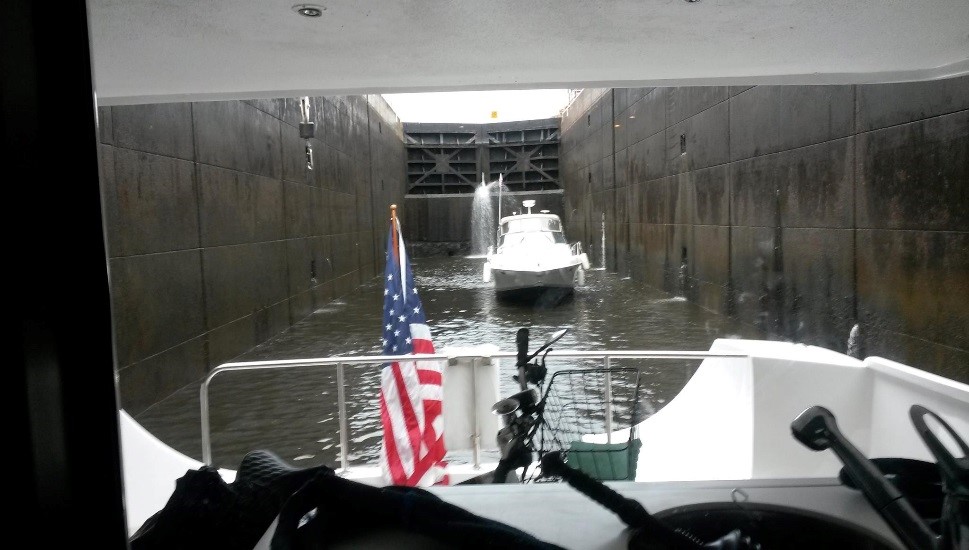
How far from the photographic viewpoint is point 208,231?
7.55 metres

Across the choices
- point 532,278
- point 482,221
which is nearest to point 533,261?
point 532,278

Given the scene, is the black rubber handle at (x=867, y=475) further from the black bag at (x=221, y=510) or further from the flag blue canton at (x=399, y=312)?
the flag blue canton at (x=399, y=312)

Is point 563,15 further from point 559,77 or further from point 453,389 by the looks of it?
point 453,389

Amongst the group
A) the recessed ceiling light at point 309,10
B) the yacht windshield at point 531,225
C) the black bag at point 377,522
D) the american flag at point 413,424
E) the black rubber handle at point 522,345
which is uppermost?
the recessed ceiling light at point 309,10

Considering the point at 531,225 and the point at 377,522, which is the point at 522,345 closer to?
the point at 377,522

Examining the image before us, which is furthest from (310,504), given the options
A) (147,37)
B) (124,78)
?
(124,78)

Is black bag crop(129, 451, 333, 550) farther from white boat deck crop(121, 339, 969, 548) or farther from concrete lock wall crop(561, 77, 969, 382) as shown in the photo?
concrete lock wall crop(561, 77, 969, 382)

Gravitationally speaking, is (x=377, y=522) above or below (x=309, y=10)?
below

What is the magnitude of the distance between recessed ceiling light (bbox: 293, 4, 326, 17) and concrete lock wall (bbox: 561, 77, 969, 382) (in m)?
4.60

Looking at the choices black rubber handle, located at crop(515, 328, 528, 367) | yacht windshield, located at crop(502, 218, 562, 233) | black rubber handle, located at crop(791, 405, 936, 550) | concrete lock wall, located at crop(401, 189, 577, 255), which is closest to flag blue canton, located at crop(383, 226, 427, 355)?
black rubber handle, located at crop(515, 328, 528, 367)

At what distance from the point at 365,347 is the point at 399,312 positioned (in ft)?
17.2

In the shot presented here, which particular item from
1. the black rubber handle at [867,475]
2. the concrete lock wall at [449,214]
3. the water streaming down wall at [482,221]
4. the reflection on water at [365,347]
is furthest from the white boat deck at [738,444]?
the water streaming down wall at [482,221]

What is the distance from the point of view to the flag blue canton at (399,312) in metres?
4.16

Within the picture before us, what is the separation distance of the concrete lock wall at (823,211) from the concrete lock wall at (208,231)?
5396 millimetres
